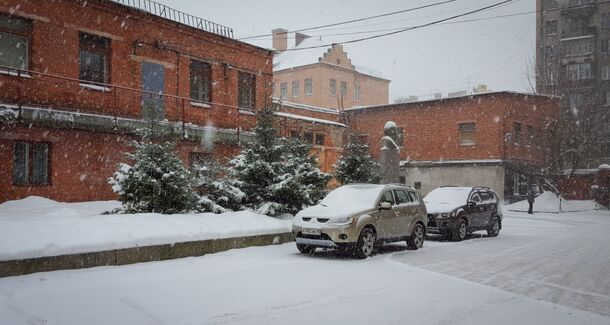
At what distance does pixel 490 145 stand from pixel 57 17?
26957 mm

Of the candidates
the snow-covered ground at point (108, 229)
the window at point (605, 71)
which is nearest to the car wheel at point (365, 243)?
the snow-covered ground at point (108, 229)

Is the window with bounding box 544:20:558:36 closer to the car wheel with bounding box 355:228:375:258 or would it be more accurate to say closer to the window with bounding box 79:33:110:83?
the window with bounding box 79:33:110:83

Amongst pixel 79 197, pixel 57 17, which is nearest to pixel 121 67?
pixel 57 17

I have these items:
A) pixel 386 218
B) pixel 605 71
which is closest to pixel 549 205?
pixel 386 218

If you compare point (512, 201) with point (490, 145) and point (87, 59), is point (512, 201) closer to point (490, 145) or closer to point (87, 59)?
point (490, 145)

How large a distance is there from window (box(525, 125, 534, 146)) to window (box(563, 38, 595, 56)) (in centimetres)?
2991

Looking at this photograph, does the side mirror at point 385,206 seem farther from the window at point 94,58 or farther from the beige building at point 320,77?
the beige building at point 320,77

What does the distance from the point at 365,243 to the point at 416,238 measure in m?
2.54

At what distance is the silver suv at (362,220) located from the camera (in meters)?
11.3

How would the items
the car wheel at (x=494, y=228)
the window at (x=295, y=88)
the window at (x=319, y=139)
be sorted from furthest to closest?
the window at (x=295, y=88) → the window at (x=319, y=139) → the car wheel at (x=494, y=228)

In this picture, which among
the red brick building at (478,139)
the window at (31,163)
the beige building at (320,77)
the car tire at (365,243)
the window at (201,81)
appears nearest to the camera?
the car tire at (365,243)

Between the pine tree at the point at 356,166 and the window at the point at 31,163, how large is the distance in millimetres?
10236

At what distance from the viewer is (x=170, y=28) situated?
21.2m

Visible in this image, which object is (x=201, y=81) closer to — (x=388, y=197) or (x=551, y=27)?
(x=388, y=197)
